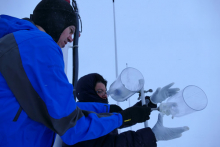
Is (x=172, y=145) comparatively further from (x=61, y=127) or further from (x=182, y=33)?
(x=61, y=127)

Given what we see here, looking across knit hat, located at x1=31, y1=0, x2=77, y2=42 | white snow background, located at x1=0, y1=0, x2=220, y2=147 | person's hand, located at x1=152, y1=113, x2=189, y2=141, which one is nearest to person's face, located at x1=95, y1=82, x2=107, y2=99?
person's hand, located at x1=152, y1=113, x2=189, y2=141

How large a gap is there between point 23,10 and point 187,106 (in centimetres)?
283

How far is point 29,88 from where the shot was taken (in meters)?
0.52

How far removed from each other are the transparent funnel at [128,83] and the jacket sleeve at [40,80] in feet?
1.83

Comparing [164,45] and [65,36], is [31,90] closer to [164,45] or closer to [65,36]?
[65,36]

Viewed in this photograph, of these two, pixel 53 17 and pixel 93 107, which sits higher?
pixel 53 17

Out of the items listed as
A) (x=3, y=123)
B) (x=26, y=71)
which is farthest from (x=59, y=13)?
(x=3, y=123)

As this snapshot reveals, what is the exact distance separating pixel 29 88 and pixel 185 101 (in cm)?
82

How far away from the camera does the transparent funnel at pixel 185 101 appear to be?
2.95ft

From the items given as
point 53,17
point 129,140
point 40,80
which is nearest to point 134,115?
point 129,140

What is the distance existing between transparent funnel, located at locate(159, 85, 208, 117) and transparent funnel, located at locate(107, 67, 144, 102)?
23 cm

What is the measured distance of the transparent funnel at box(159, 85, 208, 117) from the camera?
0.90 meters

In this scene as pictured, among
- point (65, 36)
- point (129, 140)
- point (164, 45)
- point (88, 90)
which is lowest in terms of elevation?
point (129, 140)

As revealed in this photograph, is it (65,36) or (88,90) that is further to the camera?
(88,90)
